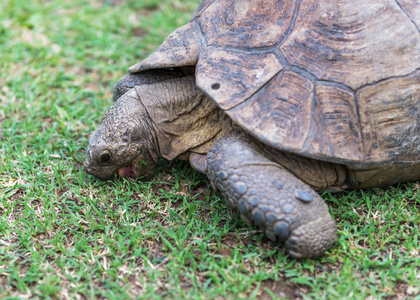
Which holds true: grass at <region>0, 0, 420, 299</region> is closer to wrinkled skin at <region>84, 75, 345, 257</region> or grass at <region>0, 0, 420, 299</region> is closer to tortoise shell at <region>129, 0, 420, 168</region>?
wrinkled skin at <region>84, 75, 345, 257</region>

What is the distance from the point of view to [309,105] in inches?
115

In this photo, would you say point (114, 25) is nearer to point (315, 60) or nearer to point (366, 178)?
point (315, 60)

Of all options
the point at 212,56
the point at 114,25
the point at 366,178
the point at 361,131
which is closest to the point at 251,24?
the point at 212,56

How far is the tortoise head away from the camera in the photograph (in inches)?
135

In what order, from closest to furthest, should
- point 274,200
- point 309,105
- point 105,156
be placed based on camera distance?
1. point 274,200
2. point 309,105
3. point 105,156

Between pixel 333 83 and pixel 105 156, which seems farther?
pixel 105 156

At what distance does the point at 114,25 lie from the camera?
597cm

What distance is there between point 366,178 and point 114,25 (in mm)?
4127

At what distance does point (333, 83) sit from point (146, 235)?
1.61m

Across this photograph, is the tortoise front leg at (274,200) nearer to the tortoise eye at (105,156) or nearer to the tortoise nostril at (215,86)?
the tortoise nostril at (215,86)

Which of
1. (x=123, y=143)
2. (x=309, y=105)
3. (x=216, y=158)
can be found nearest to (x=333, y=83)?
(x=309, y=105)

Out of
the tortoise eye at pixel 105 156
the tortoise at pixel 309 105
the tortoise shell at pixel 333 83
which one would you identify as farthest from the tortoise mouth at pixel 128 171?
the tortoise shell at pixel 333 83

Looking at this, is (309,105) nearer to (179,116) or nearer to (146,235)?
(179,116)

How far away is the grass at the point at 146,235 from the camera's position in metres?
2.63
